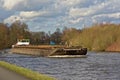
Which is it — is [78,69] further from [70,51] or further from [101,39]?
[101,39]

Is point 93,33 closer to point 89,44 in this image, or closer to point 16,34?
point 89,44

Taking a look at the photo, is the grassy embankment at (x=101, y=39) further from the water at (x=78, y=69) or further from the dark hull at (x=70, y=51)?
the water at (x=78, y=69)

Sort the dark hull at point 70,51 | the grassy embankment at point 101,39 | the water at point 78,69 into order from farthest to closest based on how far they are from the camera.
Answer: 1. the grassy embankment at point 101,39
2. the dark hull at point 70,51
3. the water at point 78,69

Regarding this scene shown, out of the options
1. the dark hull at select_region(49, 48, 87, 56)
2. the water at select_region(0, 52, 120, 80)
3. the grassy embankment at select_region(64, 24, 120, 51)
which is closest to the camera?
the water at select_region(0, 52, 120, 80)

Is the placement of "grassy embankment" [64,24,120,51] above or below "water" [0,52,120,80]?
above

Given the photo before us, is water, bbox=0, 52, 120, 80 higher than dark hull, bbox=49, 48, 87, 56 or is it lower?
lower

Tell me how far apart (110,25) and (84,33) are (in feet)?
32.5

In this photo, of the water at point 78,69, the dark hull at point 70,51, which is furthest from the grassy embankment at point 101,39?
the water at point 78,69

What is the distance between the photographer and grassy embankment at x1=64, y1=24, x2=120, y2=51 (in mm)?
127875

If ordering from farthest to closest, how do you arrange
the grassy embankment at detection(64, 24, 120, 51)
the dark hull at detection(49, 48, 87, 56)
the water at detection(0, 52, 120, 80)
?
1. the grassy embankment at detection(64, 24, 120, 51)
2. the dark hull at detection(49, 48, 87, 56)
3. the water at detection(0, 52, 120, 80)

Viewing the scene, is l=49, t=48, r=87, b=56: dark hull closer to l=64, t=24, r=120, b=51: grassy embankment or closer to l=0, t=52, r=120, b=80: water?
l=0, t=52, r=120, b=80: water

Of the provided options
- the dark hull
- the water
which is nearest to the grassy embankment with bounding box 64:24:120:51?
the dark hull

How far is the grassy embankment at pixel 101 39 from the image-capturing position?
420 ft

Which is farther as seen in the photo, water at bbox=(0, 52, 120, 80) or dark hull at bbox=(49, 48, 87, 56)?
dark hull at bbox=(49, 48, 87, 56)
